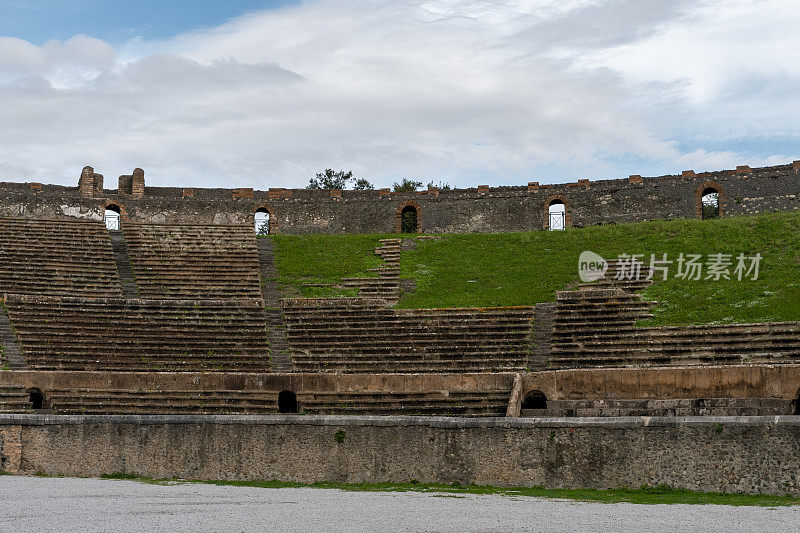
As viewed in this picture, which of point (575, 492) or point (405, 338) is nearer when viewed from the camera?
point (575, 492)

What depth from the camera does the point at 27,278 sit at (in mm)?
31672

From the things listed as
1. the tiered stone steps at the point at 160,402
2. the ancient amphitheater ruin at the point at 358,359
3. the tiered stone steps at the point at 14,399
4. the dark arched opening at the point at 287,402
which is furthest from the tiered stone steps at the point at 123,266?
the dark arched opening at the point at 287,402

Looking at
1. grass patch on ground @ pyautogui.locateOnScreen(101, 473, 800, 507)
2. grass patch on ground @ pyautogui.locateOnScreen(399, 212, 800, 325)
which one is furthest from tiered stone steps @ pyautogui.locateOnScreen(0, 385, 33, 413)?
grass patch on ground @ pyautogui.locateOnScreen(399, 212, 800, 325)

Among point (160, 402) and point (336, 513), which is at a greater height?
point (160, 402)

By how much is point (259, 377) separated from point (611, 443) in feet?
37.7

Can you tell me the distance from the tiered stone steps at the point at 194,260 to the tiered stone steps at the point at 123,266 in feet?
0.65

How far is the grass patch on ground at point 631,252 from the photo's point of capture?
27781 mm

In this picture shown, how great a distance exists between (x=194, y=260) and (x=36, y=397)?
38.0 ft

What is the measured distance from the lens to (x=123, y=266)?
113 feet

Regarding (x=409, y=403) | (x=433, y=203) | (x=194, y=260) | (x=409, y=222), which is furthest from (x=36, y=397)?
(x=409, y=222)

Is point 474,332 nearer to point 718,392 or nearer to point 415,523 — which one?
point 718,392

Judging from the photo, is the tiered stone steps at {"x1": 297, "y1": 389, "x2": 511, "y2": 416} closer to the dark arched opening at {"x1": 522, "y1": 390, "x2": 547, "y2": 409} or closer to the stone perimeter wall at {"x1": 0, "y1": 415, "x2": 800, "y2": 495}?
the dark arched opening at {"x1": 522, "y1": 390, "x2": 547, "y2": 409}

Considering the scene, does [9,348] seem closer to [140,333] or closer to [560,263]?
[140,333]

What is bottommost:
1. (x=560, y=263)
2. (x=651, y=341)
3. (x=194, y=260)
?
(x=651, y=341)
